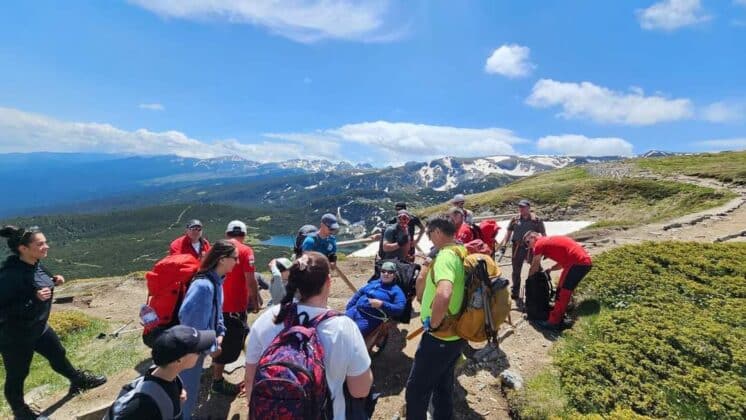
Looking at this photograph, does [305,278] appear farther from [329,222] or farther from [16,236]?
[16,236]

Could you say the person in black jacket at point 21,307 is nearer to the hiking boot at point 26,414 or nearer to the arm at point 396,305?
the hiking boot at point 26,414

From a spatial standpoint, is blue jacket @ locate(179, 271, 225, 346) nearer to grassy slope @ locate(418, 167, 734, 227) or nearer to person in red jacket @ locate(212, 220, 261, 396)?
person in red jacket @ locate(212, 220, 261, 396)

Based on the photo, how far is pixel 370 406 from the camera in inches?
185

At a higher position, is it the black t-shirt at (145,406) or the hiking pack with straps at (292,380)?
the hiking pack with straps at (292,380)

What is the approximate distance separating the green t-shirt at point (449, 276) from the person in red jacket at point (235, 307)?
3.41m

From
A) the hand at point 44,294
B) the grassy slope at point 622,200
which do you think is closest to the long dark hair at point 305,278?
the hand at point 44,294

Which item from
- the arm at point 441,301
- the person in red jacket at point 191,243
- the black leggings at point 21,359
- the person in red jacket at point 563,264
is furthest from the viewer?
the person in red jacket at point 191,243

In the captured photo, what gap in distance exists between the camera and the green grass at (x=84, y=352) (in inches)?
328

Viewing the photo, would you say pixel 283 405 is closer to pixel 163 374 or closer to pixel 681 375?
pixel 163 374

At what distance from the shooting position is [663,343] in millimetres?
6906

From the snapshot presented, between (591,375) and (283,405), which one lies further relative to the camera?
(591,375)

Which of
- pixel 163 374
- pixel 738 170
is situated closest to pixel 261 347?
pixel 163 374

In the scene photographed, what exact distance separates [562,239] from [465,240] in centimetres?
224

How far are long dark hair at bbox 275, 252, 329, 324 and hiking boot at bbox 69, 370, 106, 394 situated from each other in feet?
22.8
